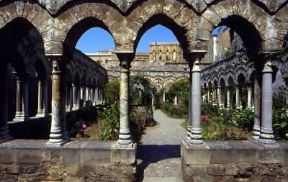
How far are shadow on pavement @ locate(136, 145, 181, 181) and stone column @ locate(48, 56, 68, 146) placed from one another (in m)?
1.82

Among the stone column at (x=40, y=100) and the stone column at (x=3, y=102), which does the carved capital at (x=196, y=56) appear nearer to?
the stone column at (x=3, y=102)

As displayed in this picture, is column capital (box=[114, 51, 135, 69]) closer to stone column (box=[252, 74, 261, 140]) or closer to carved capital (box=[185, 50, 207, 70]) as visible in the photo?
carved capital (box=[185, 50, 207, 70])

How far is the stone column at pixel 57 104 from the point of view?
5.93 m

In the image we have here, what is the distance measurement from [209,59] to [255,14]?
39592 millimetres

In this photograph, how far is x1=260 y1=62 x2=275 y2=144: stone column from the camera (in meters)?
5.89

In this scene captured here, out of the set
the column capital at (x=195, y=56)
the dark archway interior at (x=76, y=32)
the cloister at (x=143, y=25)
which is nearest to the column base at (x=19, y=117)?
the cloister at (x=143, y=25)

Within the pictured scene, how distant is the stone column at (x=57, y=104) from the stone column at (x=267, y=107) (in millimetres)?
4143

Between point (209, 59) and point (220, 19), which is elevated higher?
point (209, 59)

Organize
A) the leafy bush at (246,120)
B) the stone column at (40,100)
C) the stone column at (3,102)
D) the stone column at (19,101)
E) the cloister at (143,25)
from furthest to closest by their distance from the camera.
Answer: the stone column at (40,100) < the leafy bush at (246,120) < the stone column at (19,101) < the stone column at (3,102) < the cloister at (143,25)

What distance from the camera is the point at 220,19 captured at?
583cm

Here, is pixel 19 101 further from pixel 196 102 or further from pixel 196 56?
pixel 196 56

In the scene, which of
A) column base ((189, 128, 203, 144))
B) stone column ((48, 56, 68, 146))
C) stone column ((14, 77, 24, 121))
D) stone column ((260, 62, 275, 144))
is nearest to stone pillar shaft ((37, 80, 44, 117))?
stone column ((14, 77, 24, 121))

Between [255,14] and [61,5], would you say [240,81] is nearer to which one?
[255,14]

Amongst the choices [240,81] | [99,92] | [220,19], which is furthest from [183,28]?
[99,92]
